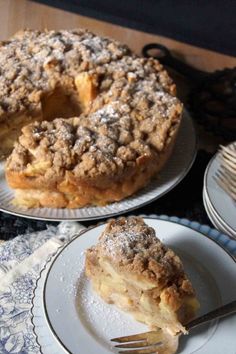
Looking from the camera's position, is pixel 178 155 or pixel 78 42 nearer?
pixel 178 155

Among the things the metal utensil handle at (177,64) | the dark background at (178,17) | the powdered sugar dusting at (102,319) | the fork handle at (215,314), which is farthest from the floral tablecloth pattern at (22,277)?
the dark background at (178,17)

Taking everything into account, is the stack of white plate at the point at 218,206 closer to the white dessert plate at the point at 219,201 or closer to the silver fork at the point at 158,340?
the white dessert plate at the point at 219,201

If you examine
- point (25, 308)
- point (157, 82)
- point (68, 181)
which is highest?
point (157, 82)

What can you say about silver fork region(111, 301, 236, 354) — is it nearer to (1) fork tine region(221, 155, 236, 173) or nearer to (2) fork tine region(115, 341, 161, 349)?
(2) fork tine region(115, 341, 161, 349)

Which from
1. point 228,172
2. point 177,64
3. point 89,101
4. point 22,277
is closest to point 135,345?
point 22,277

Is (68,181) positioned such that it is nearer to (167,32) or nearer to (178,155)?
(178,155)

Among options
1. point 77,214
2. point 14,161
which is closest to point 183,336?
point 77,214
